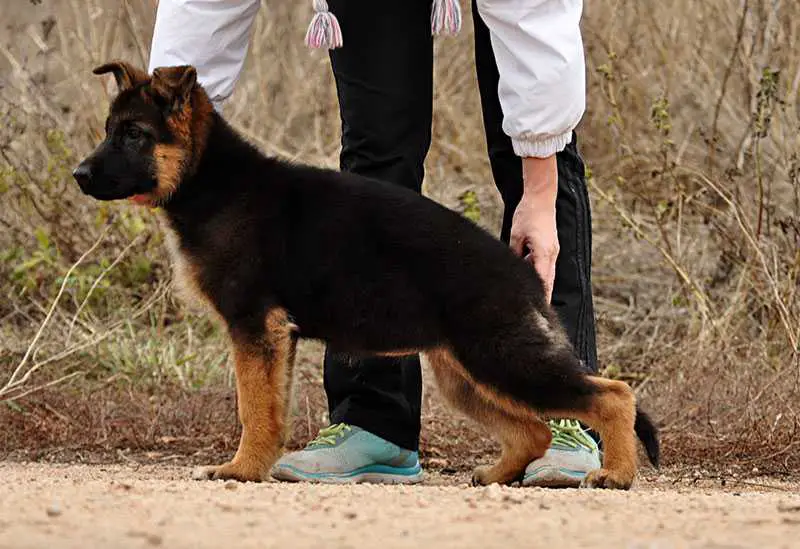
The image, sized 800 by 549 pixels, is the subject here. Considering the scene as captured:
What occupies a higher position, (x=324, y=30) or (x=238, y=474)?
(x=324, y=30)

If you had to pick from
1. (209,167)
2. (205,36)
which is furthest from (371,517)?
(205,36)

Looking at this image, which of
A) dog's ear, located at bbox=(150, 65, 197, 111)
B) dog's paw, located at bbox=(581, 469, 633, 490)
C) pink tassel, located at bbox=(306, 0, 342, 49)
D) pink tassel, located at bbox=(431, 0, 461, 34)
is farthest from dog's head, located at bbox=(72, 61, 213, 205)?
dog's paw, located at bbox=(581, 469, 633, 490)

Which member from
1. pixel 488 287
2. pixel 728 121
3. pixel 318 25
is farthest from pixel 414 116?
pixel 728 121

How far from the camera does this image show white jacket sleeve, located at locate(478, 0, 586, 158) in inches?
193

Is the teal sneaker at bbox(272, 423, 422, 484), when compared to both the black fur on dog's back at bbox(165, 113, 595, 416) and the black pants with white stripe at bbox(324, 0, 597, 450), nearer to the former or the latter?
the black pants with white stripe at bbox(324, 0, 597, 450)

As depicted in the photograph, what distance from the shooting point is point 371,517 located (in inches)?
141

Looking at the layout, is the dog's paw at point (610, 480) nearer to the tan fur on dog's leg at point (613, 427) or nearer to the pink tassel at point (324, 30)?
the tan fur on dog's leg at point (613, 427)

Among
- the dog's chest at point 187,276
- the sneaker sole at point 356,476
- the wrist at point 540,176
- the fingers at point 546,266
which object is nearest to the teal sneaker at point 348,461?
the sneaker sole at point 356,476

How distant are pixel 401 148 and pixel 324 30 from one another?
553 mm

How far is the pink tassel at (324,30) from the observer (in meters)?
5.12

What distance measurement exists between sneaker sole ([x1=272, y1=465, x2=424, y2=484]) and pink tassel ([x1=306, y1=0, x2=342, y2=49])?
5.40 feet

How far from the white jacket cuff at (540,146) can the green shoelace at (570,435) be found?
1.06 meters

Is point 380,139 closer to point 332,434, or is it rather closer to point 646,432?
point 332,434

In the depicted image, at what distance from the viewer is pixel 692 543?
3.30 m
